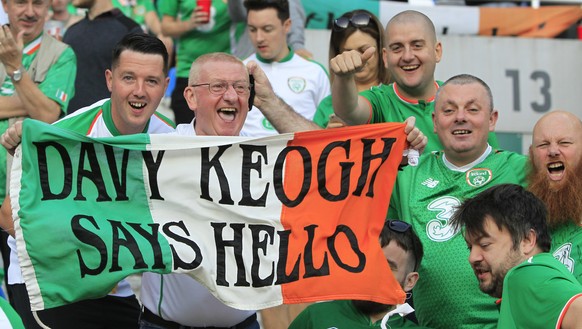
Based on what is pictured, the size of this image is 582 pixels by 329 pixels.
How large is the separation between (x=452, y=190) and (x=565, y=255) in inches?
26.8

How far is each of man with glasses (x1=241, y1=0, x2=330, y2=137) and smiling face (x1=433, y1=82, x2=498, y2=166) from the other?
2.43 m

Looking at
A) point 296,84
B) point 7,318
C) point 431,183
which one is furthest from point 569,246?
point 296,84

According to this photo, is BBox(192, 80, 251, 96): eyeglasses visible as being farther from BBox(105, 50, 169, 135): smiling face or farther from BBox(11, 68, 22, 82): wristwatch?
BBox(11, 68, 22, 82): wristwatch

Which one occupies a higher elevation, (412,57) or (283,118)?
(412,57)

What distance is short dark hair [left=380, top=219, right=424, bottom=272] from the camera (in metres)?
6.27

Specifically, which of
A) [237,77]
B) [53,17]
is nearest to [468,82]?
[237,77]

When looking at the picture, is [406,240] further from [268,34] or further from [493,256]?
[268,34]

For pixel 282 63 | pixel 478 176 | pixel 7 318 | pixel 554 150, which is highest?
pixel 282 63

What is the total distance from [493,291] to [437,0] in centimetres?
762

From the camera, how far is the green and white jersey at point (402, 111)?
7.23 metres

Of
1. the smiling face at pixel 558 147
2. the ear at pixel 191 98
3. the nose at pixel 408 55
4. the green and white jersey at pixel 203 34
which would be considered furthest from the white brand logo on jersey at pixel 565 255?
Answer: the green and white jersey at pixel 203 34

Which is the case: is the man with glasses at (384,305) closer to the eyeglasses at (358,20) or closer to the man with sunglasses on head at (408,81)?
the man with sunglasses on head at (408,81)

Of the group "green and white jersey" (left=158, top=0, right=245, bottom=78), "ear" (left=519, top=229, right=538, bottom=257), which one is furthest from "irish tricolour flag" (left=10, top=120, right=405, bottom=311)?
"green and white jersey" (left=158, top=0, right=245, bottom=78)

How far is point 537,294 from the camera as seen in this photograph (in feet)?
16.6
